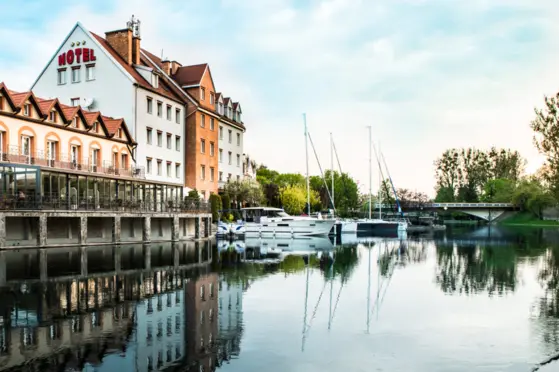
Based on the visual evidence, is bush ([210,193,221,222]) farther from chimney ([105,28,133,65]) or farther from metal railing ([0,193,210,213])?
chimney ([105,28,133,65])

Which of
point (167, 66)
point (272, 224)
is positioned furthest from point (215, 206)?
point (167, 66)

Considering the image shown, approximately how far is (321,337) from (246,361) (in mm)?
2806

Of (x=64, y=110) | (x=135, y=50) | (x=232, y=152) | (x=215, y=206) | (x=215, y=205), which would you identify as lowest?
(x=215, y=206)

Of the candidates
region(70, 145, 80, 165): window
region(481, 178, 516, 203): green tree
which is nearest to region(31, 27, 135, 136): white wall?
region(70, 145, 80, 165): window

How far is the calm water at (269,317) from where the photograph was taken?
11.1m

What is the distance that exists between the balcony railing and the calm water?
10424 mm

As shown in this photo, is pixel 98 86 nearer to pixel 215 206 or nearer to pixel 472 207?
pixel 215 206

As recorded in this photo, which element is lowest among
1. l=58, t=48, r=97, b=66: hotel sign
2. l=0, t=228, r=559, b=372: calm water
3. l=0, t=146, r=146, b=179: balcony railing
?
l=0, t=228, r=559, b=372: calm water

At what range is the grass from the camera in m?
112

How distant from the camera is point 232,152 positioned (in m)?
69.1

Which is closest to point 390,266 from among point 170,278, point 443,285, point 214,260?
point 443,285

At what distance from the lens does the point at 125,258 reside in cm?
3086

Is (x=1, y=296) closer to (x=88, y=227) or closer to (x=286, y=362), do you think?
(x=286, y=362)

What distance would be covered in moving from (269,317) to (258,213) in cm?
4454
